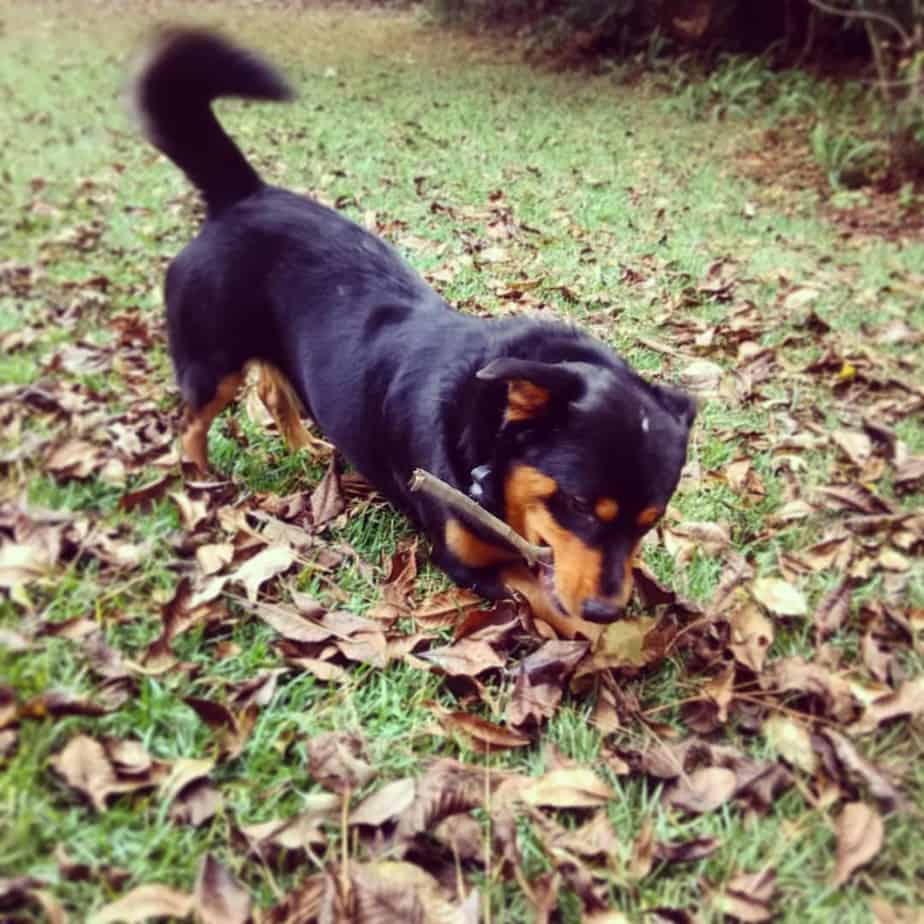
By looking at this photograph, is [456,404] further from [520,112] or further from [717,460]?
[520,112]

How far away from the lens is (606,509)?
2.35 m

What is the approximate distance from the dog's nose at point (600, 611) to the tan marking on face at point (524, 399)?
584mm

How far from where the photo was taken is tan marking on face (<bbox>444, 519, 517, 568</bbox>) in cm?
270

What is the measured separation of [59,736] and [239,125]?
9274mm

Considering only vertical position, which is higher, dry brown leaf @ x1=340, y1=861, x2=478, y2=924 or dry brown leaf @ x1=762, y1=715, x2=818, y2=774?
dry brown leaf @ x1=340, y1=861, x2=478, y2=924

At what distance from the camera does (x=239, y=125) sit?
9750 millimetres

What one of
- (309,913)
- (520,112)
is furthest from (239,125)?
(309,913)

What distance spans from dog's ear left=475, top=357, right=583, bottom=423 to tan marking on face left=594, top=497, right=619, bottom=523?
0.32 metres

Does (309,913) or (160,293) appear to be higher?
(309,913)

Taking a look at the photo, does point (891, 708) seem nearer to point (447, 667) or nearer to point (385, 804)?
point (447, 667)

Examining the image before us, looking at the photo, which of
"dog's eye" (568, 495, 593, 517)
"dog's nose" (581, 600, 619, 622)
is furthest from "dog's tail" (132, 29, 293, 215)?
"dog's nose" (581, 600, 619, 622)

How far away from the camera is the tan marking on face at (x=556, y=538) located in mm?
2355

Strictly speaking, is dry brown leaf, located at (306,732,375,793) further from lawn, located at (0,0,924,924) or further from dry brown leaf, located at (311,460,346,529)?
dry brown leaf, located at (311,460,346,529)

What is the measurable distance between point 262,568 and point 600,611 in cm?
108
